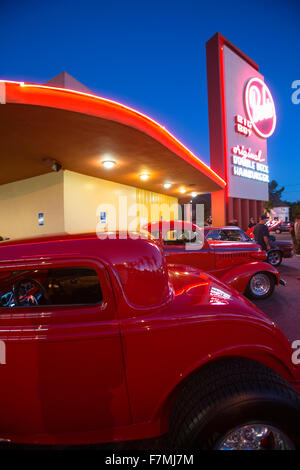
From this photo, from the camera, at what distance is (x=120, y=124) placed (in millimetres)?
4656

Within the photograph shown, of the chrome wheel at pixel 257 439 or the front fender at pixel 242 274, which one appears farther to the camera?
the front fender at pixel 242 274

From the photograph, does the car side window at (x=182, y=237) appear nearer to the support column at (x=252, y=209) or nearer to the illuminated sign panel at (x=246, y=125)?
the illuminated sign panel at (x=246, y=125)

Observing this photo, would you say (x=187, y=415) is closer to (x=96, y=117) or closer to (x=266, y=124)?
(x=96, y=117)

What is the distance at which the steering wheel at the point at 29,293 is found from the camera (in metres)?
1.46

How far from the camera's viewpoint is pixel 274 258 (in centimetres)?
866

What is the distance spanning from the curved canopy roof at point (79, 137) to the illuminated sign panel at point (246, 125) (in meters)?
7.57

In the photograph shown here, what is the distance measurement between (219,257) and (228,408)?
3.45 meters

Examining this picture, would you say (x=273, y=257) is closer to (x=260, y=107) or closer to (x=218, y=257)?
(x=218, y=257)

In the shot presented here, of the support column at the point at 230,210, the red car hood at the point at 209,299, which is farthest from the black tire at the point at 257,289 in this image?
the support column at the point at 230,210

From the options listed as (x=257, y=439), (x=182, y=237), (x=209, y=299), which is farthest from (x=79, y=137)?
(x=257, y=439)
